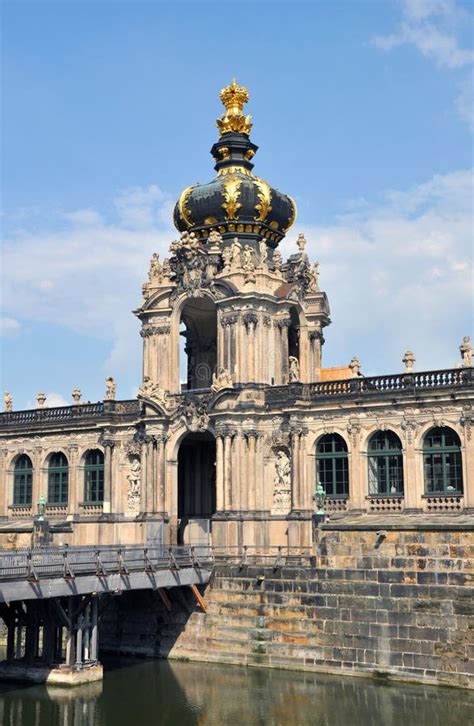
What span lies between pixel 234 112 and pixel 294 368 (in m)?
16.7

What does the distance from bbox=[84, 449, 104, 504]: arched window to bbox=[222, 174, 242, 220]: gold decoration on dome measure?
16348 mm

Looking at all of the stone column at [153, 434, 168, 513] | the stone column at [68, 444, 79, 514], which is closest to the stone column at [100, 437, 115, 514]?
the stone column at [68, 444, 79, 514]

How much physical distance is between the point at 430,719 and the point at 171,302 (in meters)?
28.5

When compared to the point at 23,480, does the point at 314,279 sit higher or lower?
higher

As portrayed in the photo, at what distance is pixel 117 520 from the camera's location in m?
55.9

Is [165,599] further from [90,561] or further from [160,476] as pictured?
[160,476]

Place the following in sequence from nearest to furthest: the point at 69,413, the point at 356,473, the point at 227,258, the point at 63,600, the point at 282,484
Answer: the point at 63,600 → the point at 356,473 → the point at 282,484 → the point at 227,258 → the point at 69,413

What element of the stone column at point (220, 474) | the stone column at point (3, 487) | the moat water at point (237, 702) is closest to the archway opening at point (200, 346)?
the stone column at point (220, 474)

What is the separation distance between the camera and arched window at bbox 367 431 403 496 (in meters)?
47.4

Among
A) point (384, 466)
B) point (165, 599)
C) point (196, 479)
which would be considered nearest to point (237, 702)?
point (165, 599)

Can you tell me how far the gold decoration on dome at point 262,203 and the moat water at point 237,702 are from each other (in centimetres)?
2625

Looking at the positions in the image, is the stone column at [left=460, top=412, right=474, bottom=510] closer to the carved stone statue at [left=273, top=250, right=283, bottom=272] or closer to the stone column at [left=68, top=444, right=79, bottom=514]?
the carved stone statue at [left=273, top=250, right=283, bottom=272]

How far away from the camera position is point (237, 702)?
37312mm

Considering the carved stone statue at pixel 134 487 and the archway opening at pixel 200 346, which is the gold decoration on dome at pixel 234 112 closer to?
the archway opening at pixel 200 346
